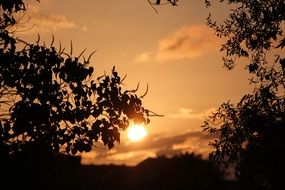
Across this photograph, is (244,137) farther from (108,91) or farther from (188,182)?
(188,182)

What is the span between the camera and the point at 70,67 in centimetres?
1227

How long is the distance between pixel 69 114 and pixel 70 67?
1.20 metres

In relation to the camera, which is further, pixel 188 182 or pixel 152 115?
pixel 188 182

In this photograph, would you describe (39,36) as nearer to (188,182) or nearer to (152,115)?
(152,115)

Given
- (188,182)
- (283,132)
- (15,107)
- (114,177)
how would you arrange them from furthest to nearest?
(188,182) → (114,177) → (283,132) → (15,107)

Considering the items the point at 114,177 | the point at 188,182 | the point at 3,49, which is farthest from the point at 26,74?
the point at 188,182

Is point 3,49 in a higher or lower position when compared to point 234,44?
lower

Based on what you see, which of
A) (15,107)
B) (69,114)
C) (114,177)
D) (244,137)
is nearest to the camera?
(15,107)

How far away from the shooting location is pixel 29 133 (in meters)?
11.7

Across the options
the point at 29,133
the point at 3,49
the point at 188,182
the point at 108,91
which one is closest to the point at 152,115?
the point at 108,91

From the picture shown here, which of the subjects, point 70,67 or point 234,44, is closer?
point 70,67

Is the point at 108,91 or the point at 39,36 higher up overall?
the point at 39,36

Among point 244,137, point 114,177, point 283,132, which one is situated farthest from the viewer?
point 114,177

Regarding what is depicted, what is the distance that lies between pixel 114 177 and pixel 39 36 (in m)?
53.5
